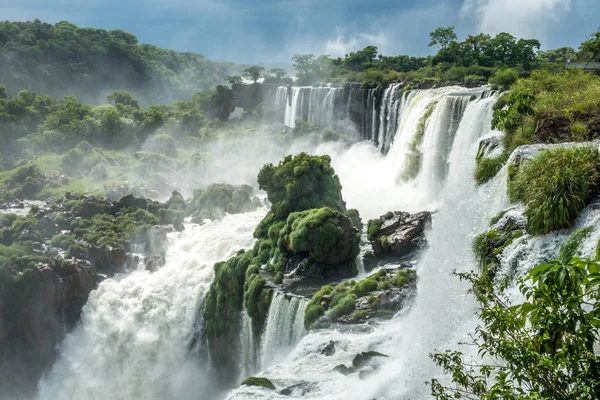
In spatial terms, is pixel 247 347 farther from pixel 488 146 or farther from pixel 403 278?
pixel 488 146

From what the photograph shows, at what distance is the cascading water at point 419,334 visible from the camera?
1310cm

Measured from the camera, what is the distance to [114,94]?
7569 centimetres

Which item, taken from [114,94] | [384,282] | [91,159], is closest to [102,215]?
[91,159]

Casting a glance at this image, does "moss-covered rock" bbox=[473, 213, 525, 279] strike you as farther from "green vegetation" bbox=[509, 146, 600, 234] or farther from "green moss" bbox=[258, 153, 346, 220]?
"green moss" bbox=[258, 153, 346, 220]

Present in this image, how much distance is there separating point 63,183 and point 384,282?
120 feet

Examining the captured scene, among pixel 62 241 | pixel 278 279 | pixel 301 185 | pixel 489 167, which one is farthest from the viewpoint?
pixel 62 241

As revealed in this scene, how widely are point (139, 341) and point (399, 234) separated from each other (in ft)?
51.4

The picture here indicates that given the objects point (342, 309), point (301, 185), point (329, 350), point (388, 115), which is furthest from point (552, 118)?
point (388, 115)

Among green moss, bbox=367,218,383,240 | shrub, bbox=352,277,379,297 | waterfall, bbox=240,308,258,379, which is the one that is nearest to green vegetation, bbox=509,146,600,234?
shrub, bbox=352,277,379,297

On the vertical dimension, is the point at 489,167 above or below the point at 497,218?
above

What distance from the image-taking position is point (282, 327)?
71.9ft

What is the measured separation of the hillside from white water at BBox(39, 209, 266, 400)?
61038 mm

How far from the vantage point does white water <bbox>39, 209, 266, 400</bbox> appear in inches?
1124

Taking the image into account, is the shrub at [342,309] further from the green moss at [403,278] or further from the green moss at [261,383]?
the green moss at [261,383]
